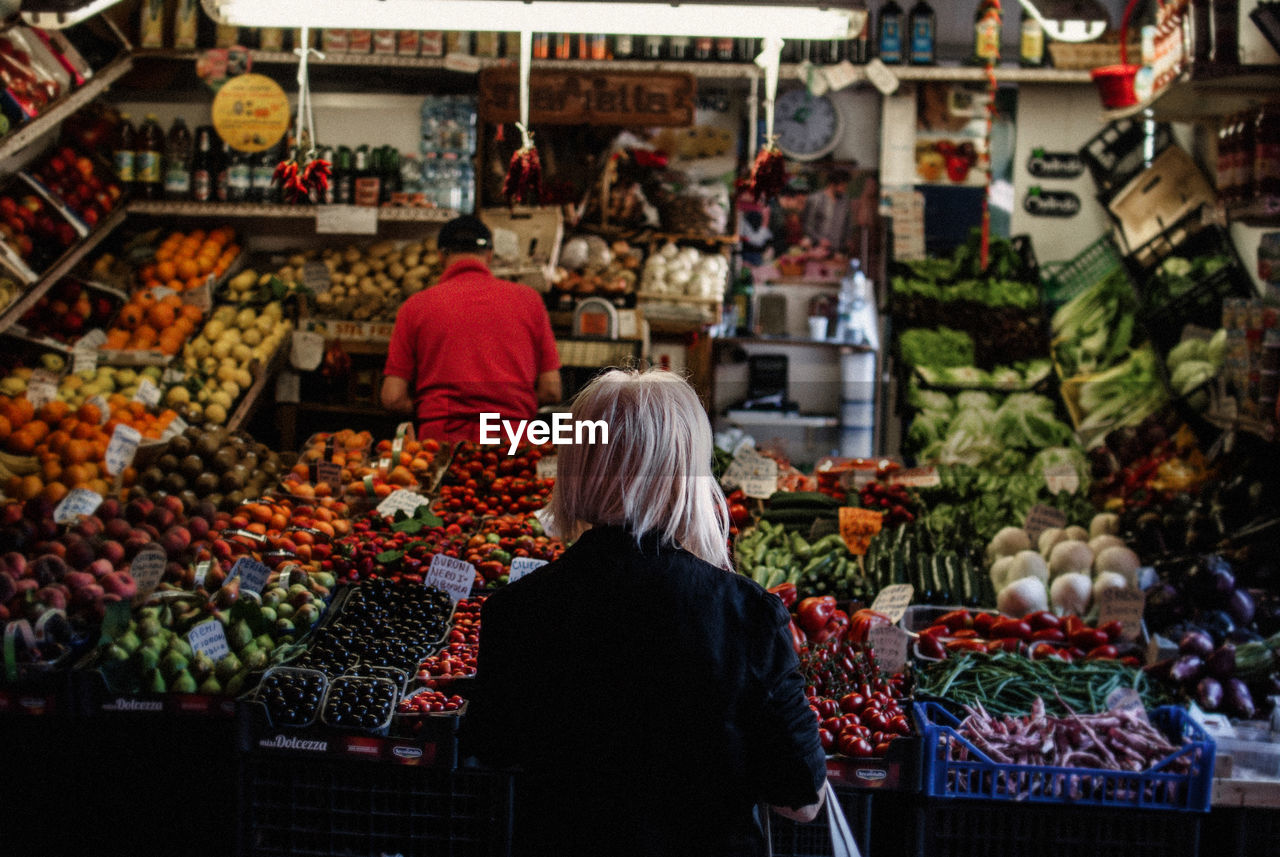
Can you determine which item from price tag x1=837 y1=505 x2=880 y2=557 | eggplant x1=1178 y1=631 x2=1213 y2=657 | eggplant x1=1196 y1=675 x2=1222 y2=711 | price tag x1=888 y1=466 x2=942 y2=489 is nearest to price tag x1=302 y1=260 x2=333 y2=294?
price tag x1=888 y1=466 x2=942 y2=489

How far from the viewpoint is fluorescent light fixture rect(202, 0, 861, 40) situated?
3.76 m

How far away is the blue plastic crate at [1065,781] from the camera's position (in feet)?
8.45

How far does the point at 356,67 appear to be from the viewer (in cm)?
700

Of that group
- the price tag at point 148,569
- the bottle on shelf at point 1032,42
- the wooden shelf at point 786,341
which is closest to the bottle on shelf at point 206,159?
the wooden shelf at point 786,341

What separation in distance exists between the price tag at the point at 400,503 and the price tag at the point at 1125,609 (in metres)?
2.27

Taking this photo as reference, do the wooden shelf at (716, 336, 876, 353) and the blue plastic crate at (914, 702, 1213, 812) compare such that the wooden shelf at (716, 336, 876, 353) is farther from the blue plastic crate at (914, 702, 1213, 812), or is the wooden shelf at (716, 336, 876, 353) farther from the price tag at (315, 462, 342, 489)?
the blue plastic crate at (914, 702, 1213, 812)

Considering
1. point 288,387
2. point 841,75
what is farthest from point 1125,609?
point 288,387

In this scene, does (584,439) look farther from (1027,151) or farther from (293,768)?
(1027,151)

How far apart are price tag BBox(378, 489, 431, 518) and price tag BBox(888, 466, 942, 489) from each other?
1.88 metres

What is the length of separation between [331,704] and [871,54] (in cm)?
607

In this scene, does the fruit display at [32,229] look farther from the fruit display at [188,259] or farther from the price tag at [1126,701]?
the price tag at [1126,701]

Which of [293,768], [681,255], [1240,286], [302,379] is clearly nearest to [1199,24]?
[1240,286]

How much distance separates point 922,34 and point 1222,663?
529cm

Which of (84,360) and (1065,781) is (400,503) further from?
(84,360)
